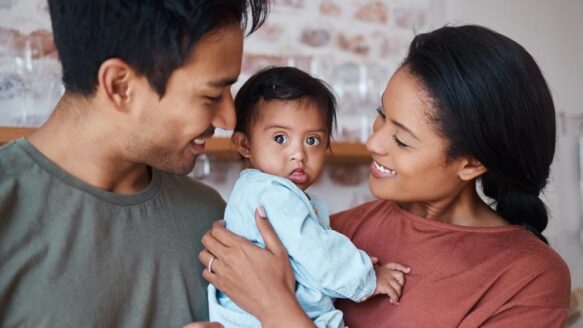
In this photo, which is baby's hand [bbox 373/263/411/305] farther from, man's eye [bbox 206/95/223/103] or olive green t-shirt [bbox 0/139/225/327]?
man's eye [bbox 206/95/223/103]

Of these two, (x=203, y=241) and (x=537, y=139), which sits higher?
(x=537, y=139)

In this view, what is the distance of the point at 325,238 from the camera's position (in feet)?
4.51

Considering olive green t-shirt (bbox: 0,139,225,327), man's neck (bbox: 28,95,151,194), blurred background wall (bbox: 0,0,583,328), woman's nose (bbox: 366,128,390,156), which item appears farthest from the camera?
blurred background wall (bbox: 0,0,583,328)

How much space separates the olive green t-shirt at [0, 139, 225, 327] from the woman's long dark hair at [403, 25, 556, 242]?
0.69 m

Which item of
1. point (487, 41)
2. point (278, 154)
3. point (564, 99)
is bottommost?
point (564, 99)

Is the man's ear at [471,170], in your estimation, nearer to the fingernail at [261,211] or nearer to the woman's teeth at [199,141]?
the fingernail at [261,211]

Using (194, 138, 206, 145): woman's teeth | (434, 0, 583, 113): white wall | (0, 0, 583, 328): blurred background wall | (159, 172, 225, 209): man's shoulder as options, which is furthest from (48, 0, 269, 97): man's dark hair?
(434, 0, 583, 113): white wall

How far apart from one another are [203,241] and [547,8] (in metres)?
2.72

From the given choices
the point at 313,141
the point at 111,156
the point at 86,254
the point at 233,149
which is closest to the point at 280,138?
the point at 313,141

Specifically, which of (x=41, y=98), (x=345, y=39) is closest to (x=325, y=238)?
(x=41, y=98)

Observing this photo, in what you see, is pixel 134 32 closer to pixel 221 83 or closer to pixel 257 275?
pixel 221 83

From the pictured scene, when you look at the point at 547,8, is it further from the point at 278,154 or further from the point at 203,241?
the point at 203,241

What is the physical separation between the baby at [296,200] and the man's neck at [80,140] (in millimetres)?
345

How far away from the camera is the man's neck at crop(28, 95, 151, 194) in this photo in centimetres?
126
